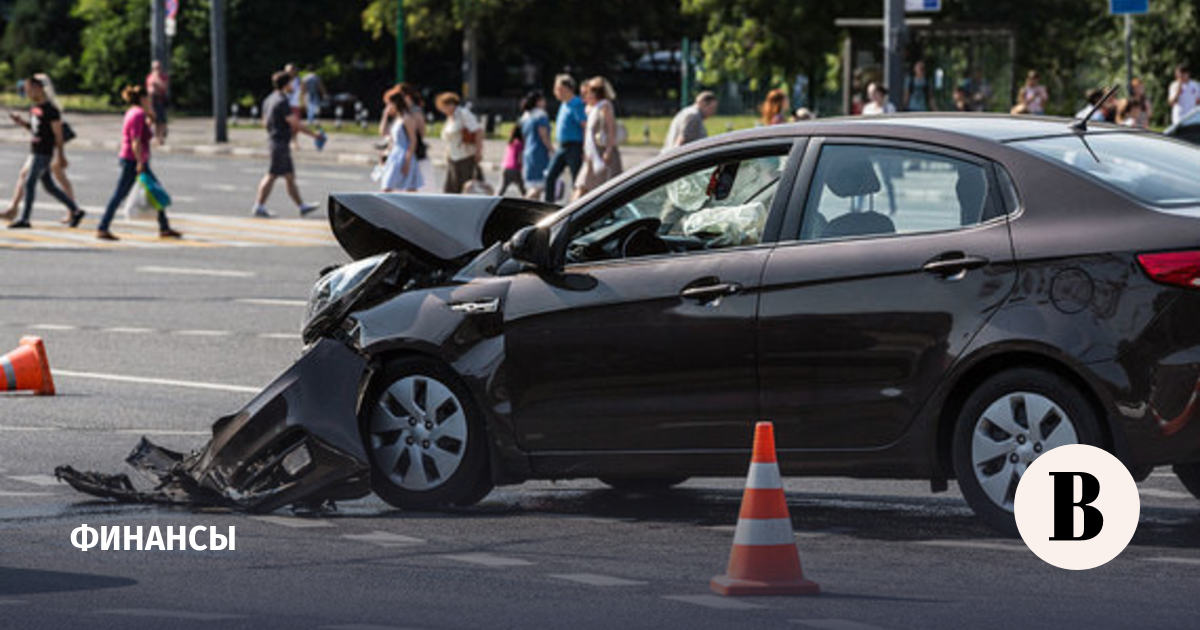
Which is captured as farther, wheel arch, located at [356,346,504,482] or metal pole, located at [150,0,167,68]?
metal pole, located at [150,0,167,68]

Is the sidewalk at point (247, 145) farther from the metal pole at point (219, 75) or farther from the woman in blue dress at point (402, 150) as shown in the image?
the woman in blue dress at point (402, 150)

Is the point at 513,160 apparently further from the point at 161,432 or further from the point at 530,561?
the point at 530,561

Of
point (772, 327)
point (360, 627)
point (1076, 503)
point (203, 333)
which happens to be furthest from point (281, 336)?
point (360, 627)

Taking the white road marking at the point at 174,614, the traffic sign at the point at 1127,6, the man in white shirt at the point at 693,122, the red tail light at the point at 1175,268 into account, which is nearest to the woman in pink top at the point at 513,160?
the man in white shirt at the point at 693,122

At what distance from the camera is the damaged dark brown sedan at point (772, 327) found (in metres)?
8.34

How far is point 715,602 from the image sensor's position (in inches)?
294

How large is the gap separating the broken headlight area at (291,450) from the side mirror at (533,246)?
30.9 inches

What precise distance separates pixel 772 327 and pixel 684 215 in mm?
979

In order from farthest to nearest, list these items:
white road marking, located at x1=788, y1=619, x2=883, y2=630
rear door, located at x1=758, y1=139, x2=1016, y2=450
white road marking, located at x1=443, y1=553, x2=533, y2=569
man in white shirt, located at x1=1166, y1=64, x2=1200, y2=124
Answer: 1. man in white shirt, located at x1=1166, y1=64, x2=1200, y2=124
2. rear door, located at x1=758, y1=139, x2=1016, y2=450
3. white road marking, located at x1=443, y1=553, x2=533, y2=569
4. white road marking, located at x1=788, y1=619, x2=883, y2=630

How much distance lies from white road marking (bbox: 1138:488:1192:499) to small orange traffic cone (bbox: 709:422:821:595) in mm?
2650

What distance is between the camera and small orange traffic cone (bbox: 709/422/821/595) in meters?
7.55

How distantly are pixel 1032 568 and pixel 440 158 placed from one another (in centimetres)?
3507

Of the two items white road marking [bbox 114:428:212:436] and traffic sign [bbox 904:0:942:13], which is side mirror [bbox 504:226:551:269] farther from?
traffic sign [bbox 904:0:942:13]

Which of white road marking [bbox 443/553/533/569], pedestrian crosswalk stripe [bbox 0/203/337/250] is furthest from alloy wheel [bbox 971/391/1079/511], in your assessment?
pedestrian crosswalk stripe [bbox 0/203/337/250]
